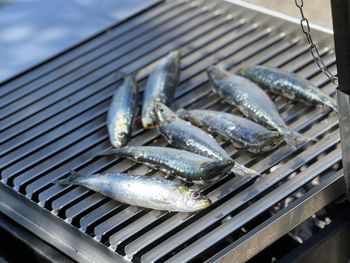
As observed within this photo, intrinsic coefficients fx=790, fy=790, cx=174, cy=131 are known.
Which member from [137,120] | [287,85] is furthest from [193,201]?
[287,85]

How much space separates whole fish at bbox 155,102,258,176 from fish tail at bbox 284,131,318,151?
9.7 inches

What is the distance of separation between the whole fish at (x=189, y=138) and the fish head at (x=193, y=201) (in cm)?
23

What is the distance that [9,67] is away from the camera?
165 inches

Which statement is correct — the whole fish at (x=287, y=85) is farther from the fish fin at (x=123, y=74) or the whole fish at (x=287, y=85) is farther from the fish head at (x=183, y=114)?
the fish fin at (x=123, y=74)

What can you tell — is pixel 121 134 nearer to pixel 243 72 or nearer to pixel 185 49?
pixel 243 72

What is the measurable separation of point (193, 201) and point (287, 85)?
0.94 meters

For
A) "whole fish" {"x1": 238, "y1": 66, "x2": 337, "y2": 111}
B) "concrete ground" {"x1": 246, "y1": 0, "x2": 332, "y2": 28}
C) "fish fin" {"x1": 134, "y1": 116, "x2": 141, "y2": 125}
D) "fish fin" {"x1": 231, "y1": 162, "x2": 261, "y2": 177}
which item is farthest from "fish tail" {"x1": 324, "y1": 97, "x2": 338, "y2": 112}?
"concrete ground" {"x1": 246, "y1": 0, "x2": 332, "y2": 28}

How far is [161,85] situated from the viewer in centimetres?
367

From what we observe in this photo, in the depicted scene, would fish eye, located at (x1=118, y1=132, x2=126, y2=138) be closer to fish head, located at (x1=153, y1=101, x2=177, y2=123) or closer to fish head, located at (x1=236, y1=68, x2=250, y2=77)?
fish head, located at (x1=153, y1=101, x2=177, y2=123)

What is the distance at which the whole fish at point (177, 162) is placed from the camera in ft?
9.79

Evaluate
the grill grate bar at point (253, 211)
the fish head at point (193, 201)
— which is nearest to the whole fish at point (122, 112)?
the fish head at point (193, 201)

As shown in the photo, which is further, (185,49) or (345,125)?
(185,49)

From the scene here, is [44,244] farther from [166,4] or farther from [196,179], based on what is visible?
[166,4]

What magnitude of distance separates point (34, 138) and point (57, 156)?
21 cm
